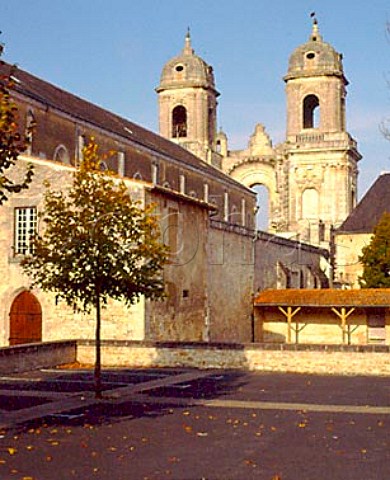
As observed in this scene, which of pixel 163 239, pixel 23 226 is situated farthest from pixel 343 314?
pixel 23 226

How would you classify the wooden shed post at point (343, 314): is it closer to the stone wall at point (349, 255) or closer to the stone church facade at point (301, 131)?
the stone wall at point (349, 255)

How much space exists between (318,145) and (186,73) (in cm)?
1265

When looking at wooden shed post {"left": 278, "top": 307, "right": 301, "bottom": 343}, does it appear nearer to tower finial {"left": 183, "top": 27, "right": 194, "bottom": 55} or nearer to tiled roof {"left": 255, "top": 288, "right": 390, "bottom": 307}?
tiled roof {"left": 255, "top": 288, "right": 390, "bottom": 307}

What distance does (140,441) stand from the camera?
11.6 m

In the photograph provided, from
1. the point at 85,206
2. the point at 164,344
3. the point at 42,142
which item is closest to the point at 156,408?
the point at 85,206

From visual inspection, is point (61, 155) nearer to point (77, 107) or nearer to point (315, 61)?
point (77, 107)

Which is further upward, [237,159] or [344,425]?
[237,159]

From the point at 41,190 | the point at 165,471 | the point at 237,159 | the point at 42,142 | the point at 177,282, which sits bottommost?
the point at 165,471

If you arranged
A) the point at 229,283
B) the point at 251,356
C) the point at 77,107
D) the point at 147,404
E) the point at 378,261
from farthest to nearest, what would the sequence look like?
the point at 378,261 → the point at 77,107 → the point at 229,283 → the point at 251,356 → the point at 147,404

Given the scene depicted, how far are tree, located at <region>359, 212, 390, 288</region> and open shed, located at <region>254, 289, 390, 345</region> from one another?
794 centimetres

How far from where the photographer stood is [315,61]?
216 ft

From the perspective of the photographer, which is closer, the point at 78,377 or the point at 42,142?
the point at 78,377

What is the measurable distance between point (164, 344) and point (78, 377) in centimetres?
328

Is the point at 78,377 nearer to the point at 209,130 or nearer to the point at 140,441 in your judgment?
the point at 140,441
